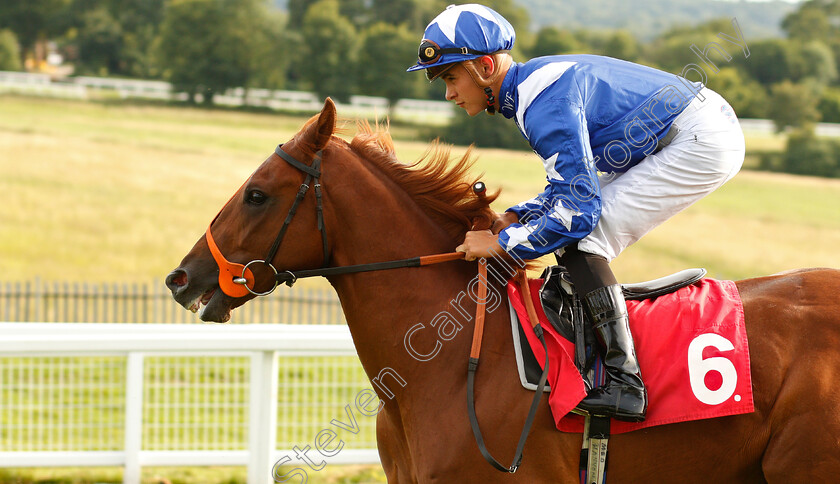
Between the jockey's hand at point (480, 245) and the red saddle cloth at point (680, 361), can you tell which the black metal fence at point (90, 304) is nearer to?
the jockey's hand at point (480, 245)

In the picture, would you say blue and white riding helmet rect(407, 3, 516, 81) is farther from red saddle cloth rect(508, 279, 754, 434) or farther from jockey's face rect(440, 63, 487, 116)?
red saddle cloth rect(508, 279, 754, 434)

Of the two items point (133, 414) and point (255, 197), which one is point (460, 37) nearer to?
point (255, 197)

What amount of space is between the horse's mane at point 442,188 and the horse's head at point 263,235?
230 millimetres

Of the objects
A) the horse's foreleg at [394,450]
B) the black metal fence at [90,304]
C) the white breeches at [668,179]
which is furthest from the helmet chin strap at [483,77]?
the black metal fence at [90,304]

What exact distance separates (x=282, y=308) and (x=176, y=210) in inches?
540

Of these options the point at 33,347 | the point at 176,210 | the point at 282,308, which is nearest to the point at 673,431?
the point at 33,347

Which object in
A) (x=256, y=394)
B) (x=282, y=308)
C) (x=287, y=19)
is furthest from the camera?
(x=287, y=19)

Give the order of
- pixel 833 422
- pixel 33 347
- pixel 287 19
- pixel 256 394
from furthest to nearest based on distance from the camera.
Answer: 1. pixel 287 19
2. pixel 256 394
3. pixel 33 347
4. pixel 833 422

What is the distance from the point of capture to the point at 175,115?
3741 cm

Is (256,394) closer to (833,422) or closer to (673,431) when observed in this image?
(673,431)

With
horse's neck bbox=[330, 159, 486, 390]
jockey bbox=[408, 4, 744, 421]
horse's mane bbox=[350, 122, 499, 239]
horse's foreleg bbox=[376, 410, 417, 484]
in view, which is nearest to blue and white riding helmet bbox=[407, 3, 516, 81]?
jockey bbox=[408, 4, 744, 421]

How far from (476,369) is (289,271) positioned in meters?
0.69

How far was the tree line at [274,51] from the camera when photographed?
136ft

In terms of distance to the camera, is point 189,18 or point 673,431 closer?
point 673,431
